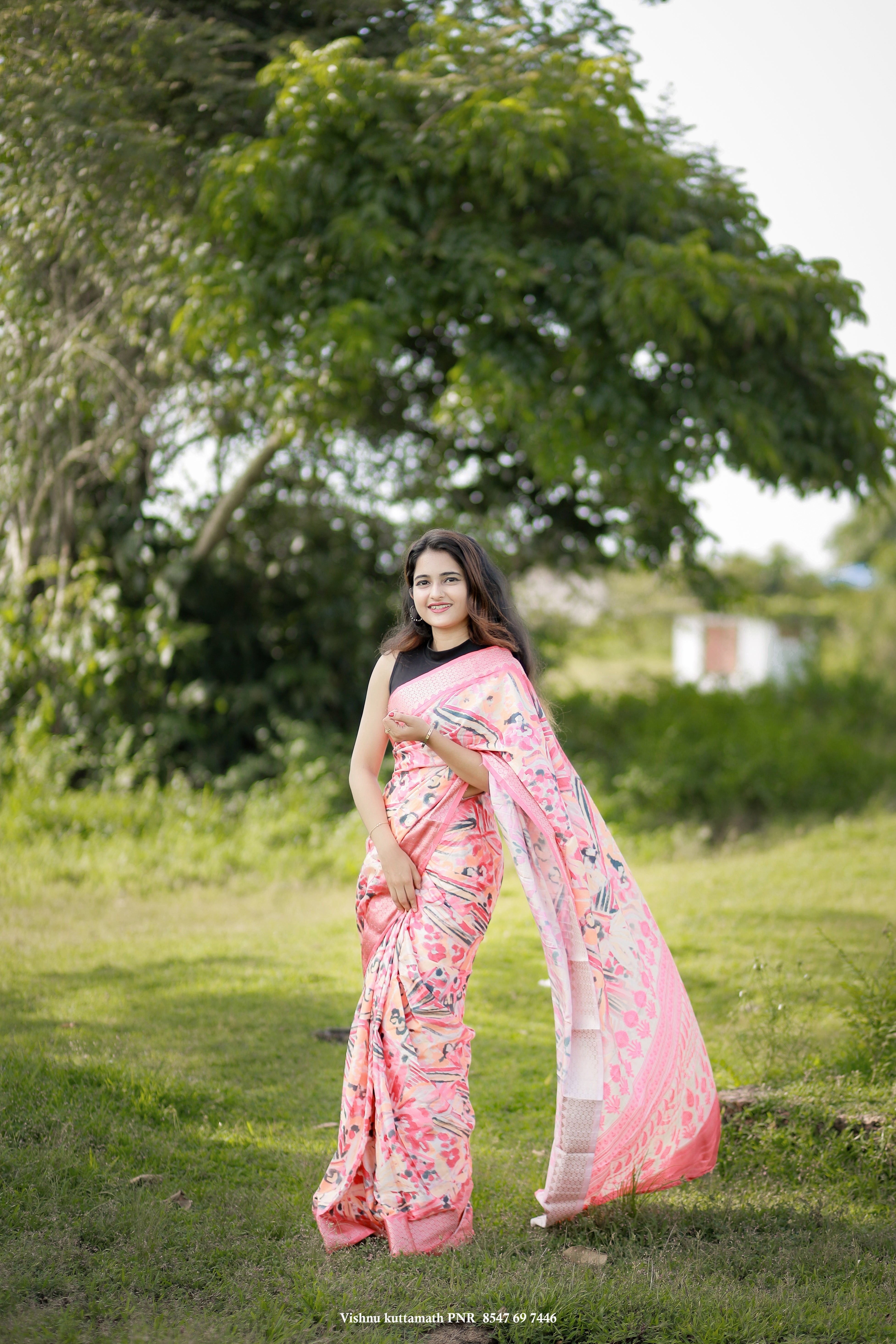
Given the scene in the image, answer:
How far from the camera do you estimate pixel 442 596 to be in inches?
112

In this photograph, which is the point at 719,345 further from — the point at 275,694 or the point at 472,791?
the point at 472,791

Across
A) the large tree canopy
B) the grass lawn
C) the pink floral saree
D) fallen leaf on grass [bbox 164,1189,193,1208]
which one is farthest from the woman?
the large tree canopy

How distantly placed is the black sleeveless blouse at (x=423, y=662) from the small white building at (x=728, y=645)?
1471cm

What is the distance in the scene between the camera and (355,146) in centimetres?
618

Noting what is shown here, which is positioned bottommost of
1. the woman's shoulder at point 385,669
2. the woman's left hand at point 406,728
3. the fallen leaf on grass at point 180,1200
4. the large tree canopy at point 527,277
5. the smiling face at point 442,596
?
the fallen leaf on grass at point 180,1200

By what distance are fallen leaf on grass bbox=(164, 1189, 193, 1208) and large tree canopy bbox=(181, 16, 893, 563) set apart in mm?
4377

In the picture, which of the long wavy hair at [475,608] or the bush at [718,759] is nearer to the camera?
the long wavy hair at [475,608]

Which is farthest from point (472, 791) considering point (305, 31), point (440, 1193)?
point (305, 31)

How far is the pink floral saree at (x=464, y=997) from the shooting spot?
2723 mm

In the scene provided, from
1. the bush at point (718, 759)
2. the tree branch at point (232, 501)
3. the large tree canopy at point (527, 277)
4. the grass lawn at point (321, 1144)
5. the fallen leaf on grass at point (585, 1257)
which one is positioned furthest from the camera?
the bush at point (718, 759)

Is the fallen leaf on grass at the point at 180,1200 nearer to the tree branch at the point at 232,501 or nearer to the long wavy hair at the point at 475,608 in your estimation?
the long wavy hair at the point at 475,608

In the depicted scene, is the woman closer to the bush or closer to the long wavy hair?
the long wavy hair

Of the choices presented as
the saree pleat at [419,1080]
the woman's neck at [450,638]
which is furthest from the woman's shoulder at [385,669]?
the saree pleat at [419,1080]

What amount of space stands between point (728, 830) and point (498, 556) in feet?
9.56
